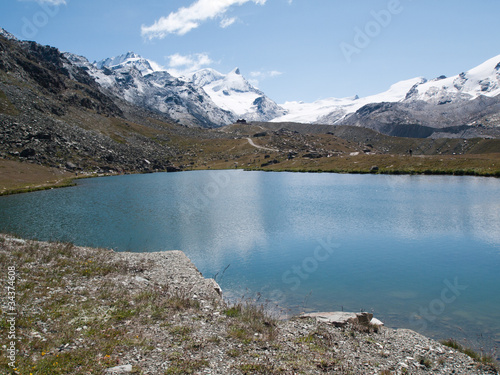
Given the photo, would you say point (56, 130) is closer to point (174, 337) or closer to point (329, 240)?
point (329, 240)

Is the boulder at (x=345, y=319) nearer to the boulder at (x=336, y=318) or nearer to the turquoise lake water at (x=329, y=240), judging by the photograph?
the boulder at (x=336, y=318)

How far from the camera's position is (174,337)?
13.9 meters

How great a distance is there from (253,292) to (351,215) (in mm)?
32069

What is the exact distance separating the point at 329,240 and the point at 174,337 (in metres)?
27.7

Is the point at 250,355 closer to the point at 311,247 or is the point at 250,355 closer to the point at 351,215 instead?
the point at 311,247

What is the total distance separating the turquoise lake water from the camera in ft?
72.2

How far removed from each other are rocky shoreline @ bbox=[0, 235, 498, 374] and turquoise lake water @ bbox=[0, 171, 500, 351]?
4539mm

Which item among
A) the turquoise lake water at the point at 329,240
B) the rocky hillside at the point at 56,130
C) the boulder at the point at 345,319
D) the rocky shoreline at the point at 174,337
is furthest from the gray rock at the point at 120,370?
the rocky hillside at the point at 56,130

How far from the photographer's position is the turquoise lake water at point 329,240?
2202cm

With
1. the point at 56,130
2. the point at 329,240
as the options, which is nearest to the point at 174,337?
the point at 329,240

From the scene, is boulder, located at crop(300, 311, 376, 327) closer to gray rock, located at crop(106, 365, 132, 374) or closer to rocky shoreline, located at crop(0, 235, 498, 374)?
rocky shoreline, located at crop(0, 235, 498, 374)

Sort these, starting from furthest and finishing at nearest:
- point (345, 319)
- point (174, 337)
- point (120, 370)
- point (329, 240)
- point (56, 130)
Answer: point (56, 130) → point (329, 240) → point (345, 319) → point (174, 337) → point (120, 370)

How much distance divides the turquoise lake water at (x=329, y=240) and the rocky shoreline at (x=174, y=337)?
14.9 feet

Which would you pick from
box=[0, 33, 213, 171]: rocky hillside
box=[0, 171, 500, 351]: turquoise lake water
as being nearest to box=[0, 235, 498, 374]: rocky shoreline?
box=[0, 171, 500, 351]: turquoise lake water
